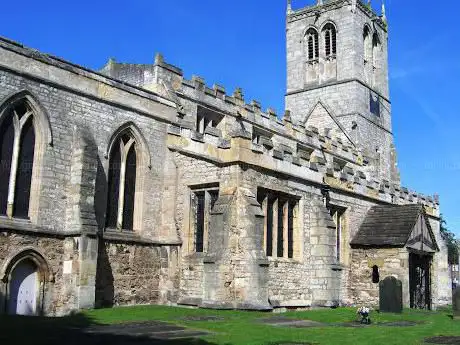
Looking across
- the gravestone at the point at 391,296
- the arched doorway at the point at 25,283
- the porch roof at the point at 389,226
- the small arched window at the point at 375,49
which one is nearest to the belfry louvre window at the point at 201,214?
the arched doorway at the point at 25,283

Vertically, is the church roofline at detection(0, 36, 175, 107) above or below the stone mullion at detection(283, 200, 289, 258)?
above

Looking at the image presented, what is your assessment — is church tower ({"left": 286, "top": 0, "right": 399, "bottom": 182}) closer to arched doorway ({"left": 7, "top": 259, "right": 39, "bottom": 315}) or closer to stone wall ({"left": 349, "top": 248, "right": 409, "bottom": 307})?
stone wall ({"left": 349, "top": 248, "right": 409, "bottom": 307})

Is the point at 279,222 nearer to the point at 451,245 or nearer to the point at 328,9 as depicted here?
the point at 328,9

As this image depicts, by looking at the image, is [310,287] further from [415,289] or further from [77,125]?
[77,125]

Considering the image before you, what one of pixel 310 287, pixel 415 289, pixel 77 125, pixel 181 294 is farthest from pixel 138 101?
pixel 415 289

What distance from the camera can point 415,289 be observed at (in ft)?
87.2

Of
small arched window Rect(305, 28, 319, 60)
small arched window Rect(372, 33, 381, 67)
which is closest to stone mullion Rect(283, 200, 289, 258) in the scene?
small arched window Rect(305, 28, 319, 60)

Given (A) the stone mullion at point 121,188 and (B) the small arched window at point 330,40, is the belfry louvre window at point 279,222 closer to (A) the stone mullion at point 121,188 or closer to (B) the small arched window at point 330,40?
(A) the stone mullion at point 121,188

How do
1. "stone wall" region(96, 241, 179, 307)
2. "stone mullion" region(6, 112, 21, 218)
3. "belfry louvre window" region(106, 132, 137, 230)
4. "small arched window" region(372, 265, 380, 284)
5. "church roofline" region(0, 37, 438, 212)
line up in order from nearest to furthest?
"stone mullion" region(6, 112, 21, 218)
"stone wall" region(96, 241, 179, 307)
"church roofline" region(0, 37, 438, 212)
"belfry louvre window" region(106, 132, 137, 230)
"small arched window" region(372, 265, 380, 284)

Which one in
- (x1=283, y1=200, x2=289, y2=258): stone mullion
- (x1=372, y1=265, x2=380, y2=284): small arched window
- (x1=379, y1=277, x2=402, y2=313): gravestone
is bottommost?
(x1=379, y1=277, x2=402, y2=313): gravestone

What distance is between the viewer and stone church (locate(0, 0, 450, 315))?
1797 cm

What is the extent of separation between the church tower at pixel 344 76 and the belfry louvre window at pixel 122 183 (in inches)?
972

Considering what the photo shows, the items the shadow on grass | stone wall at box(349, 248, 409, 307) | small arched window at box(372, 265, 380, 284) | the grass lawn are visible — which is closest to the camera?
the shadow on grass

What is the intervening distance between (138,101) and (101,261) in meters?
6.32
